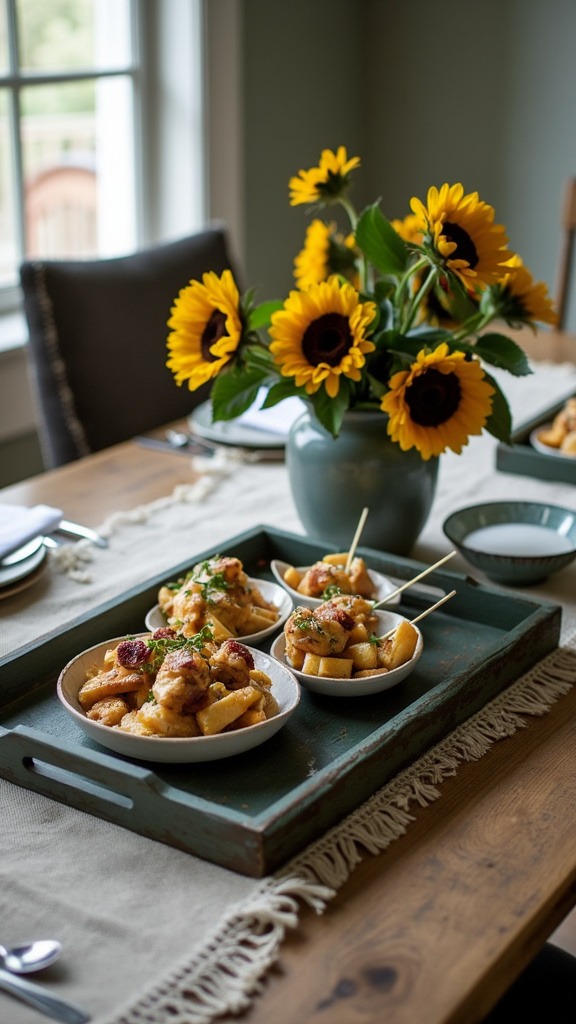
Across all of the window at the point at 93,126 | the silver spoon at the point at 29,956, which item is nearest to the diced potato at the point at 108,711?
the silver spoon at the point at 29,956

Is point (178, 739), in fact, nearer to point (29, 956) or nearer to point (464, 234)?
point (29, 956)

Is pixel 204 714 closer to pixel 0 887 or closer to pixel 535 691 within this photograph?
pixel 0 887

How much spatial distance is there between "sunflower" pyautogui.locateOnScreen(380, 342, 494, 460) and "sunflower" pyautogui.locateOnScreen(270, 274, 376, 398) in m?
0.06

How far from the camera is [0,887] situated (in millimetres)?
865

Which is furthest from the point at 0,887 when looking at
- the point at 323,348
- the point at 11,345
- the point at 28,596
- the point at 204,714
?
the point at 11,345

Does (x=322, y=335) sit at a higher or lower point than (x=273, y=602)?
higher

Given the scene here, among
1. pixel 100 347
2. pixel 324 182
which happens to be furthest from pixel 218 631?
pixel 100 347

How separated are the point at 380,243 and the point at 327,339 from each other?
0.56 feet

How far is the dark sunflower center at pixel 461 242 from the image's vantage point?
1209mm

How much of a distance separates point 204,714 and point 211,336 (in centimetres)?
50

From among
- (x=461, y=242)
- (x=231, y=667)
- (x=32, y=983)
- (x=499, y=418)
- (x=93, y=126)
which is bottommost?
(x=32, y=983)

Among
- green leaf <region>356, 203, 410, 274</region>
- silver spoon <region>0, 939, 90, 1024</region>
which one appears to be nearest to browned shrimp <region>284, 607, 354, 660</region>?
silver spoon <region>0, 939, 90, 1024</region>

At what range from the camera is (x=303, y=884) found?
0.85 m

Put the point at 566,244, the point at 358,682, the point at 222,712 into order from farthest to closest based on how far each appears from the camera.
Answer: the point at 566,244
the point at 358,682
the point at 222,712
